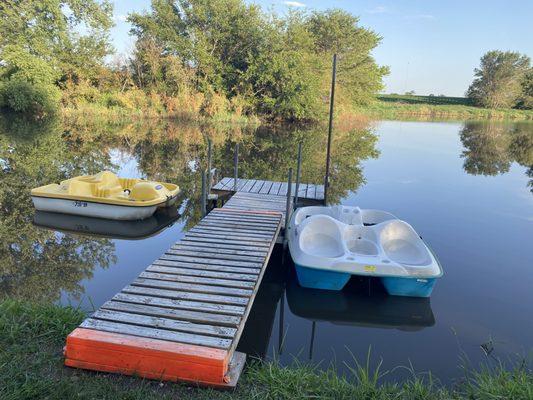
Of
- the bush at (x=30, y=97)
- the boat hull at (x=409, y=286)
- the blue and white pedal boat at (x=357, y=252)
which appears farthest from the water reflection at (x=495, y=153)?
the bush at (x=30, y=97)

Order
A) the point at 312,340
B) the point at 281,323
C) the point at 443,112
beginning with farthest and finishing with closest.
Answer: the point at 443,112 < the point at 281,323 < the point at 312,340

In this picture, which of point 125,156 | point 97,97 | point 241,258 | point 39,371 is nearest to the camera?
point 39,371

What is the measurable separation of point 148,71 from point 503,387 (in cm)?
3073

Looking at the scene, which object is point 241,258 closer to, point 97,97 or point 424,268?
point 424,268

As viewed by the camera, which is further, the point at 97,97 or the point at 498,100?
the point at 498,100

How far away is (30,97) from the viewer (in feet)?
74.4

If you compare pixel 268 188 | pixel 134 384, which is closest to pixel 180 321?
pixel 134 384

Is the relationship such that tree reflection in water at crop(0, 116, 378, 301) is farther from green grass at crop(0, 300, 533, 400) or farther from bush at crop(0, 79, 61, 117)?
bush at crop(0, 79, 61, 117)

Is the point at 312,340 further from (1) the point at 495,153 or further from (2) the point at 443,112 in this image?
(2) the point at 443,112

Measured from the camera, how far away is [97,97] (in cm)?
2683

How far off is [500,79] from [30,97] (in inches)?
2355

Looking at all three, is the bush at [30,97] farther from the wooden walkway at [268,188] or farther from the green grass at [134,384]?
the green grass at [134,384]

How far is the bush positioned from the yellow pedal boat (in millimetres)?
18171

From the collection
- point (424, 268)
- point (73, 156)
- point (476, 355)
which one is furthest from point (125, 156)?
point (476, 355)
